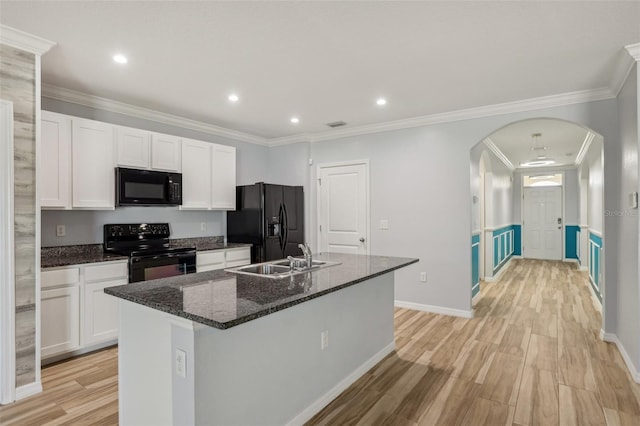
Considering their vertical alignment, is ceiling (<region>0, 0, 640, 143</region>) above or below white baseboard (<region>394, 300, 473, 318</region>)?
above

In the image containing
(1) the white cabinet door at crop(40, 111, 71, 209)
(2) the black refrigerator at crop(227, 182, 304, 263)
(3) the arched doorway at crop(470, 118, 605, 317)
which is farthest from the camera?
(3) the arched doorway at crop(470, 118, 605, 317)

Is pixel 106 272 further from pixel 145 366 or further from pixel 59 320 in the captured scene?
pixel 145 366

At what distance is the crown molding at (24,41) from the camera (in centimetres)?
232

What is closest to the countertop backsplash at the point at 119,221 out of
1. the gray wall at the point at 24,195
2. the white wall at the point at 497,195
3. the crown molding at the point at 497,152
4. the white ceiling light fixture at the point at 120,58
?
the gray wall at the point at 24,195

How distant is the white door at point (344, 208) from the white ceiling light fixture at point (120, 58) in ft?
10.2

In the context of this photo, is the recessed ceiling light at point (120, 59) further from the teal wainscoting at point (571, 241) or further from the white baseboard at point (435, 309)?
the teal wainscoting at point (571, 241)

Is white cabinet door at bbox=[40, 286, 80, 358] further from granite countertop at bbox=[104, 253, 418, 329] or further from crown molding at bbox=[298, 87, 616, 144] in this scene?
crown molding at bbox=[298, 87, 616, 144]

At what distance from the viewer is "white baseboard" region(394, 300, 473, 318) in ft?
13.9

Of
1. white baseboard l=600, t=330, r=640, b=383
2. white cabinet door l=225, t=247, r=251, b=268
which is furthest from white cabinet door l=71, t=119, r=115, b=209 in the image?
white baseboard l=600, t=330, r=640, b=383

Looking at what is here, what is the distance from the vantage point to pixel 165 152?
4016 millimetres

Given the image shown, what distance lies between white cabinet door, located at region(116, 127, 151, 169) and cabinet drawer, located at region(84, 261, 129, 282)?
1.06m

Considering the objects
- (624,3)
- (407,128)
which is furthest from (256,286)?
(407,128)

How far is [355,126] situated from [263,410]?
390 cm

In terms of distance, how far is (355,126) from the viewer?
4.94 m
